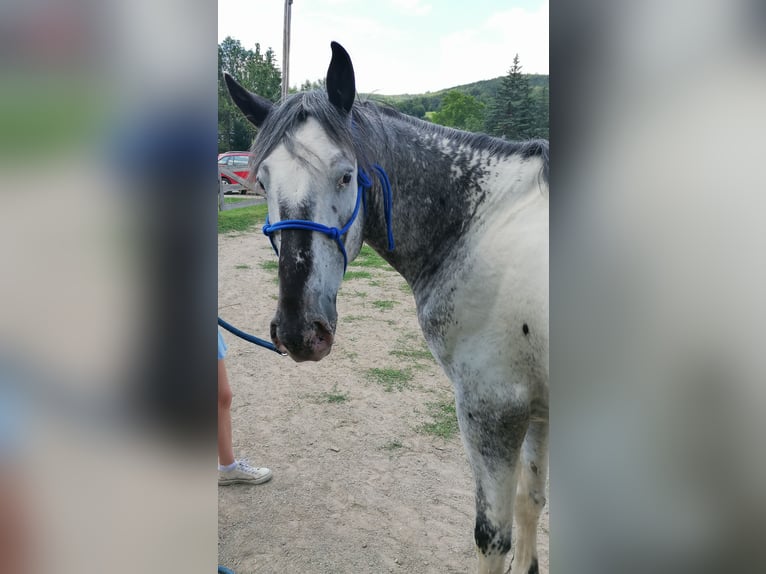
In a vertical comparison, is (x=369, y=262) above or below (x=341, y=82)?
below

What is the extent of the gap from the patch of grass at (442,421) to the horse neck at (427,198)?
1.91 meters

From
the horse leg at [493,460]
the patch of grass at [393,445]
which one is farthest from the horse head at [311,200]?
the patch of grass at [393,445]

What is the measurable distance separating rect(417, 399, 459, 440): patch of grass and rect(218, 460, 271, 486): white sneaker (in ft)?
3.53

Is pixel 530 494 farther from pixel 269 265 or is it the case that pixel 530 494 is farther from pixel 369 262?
pixel 369 262

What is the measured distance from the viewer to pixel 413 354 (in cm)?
471

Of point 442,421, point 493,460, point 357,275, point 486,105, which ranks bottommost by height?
point 442,421

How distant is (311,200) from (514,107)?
1.82 ft

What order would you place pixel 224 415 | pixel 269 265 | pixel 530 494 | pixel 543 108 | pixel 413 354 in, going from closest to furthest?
1. pixel 543 108
2. pixel 530 494
3. pixel 224 415
4. pixel 413 354
5. pixel 269 265

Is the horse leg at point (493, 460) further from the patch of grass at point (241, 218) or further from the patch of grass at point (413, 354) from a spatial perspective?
the patch of grass at point (241, 218)

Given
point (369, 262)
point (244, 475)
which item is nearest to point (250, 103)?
point (244, 475)
